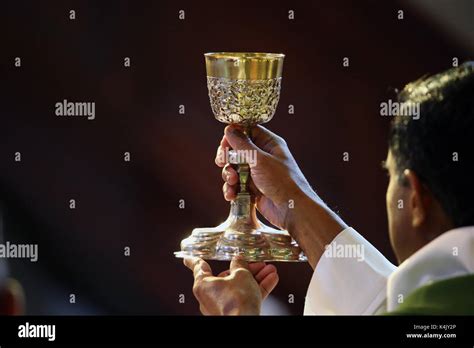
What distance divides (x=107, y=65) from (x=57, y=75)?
0.16m

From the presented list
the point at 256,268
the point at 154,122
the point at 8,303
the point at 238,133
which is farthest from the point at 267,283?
the point at 154,122

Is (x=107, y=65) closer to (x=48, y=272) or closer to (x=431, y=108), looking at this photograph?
(x=48, y=272)

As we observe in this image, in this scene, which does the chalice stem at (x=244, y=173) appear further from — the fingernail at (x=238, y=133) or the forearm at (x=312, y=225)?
the forearm at (x=312, y=225)

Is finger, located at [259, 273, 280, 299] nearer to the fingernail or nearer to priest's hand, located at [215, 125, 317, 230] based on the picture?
priest's hand, located at [215, 125, 317, 230]

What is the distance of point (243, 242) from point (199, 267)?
131 mm

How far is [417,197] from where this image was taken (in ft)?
7.12

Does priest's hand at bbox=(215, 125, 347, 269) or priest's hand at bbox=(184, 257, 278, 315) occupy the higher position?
priest's hand at bbox=(215, 125, 347, 269)

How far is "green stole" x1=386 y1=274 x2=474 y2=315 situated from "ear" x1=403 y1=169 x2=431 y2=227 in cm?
18

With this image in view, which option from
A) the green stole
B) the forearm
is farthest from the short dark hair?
the forearm

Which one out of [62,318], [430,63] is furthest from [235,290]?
[430,63]

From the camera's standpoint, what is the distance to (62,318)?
2.69 metres

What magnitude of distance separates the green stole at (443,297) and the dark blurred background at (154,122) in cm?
126

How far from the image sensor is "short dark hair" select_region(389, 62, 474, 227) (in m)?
2.15

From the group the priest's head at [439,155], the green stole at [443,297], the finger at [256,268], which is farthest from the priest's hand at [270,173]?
the green stole at [443,297]
